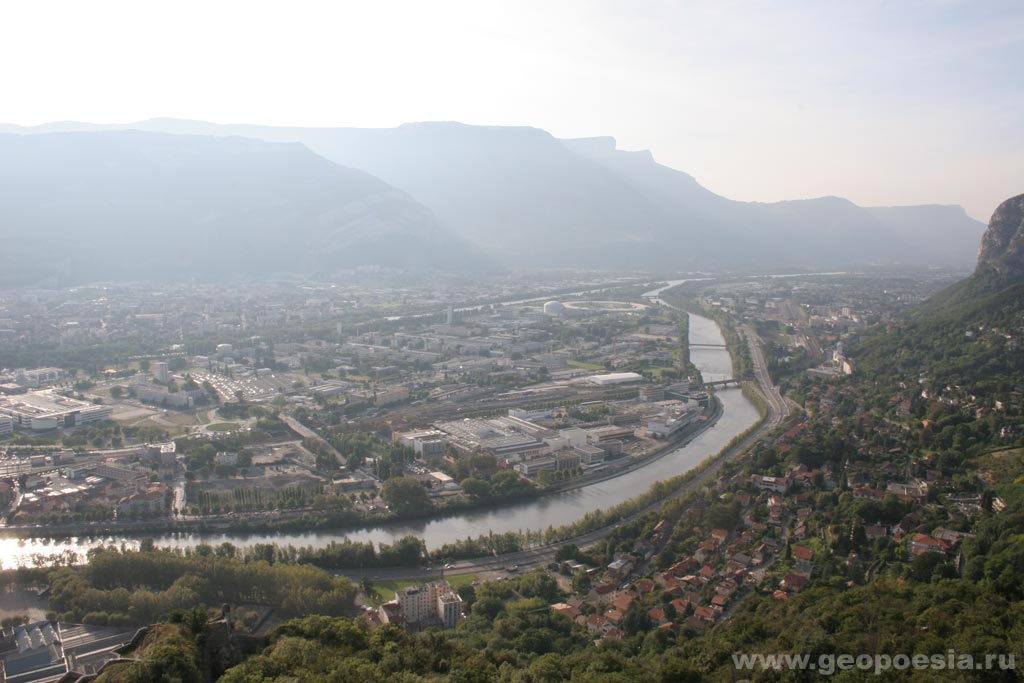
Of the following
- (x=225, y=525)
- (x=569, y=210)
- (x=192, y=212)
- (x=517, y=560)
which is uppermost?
(x=569, y=210)

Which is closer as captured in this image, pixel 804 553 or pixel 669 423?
pixel 804 553

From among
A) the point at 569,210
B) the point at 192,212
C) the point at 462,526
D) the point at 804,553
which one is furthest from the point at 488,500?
the point at 569,210

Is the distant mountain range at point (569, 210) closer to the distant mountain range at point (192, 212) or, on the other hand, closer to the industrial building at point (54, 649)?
the distant mountain range at point (192, 212)

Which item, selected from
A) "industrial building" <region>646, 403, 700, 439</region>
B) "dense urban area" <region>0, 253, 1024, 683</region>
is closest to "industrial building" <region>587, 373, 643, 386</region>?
"dense urban area" <region>0, 253, 1024, 683</region>

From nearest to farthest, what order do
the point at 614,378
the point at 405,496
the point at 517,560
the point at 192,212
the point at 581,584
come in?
the point at 581,584
the point at 517,560
the point at 405,496
the point at 614,378
the point at 192,212

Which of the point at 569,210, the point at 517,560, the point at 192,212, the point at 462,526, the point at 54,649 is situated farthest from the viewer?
the point at 569,210

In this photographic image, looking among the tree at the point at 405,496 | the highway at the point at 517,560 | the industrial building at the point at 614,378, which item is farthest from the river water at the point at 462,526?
the industrial building at the point at 614,378

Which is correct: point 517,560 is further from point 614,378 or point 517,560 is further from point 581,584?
point 614,378
